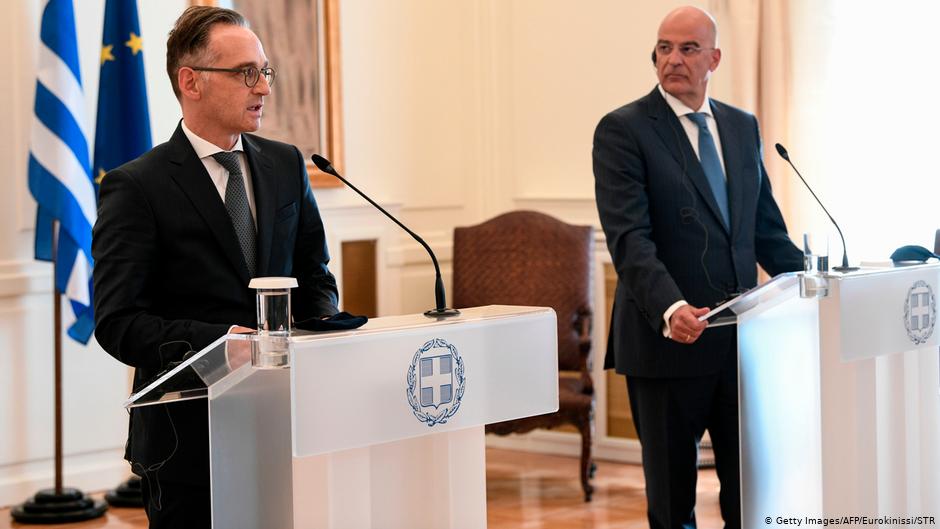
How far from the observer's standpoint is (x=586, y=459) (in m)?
5.22

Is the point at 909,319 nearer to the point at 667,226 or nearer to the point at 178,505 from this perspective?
the point at 667,226

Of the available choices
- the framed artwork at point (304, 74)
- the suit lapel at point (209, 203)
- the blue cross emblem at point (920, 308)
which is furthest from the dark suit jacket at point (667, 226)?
the framed artwork at point (304, 74)

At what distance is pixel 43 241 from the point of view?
4.78m

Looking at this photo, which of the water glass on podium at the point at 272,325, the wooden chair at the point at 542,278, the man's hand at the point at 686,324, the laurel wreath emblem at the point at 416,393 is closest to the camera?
the water glass on podium at the point at 272,325

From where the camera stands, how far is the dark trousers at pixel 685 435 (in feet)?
11.1

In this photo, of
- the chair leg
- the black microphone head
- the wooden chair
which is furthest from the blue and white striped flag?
the black microphone head

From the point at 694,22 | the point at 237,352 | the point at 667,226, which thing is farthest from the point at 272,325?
the point at 694,22

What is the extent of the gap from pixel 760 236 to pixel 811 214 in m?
1.80

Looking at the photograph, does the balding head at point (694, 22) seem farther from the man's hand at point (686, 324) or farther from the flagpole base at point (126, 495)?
the flagpole base at point (126, 495)

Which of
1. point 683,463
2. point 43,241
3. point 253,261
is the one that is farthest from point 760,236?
point 43,241

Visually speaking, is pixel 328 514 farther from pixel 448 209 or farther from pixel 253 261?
pixel 448 209

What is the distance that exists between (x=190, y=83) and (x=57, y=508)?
9.18 ft

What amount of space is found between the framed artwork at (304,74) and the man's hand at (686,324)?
107 inches

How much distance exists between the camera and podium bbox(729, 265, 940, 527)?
2.88 meters
